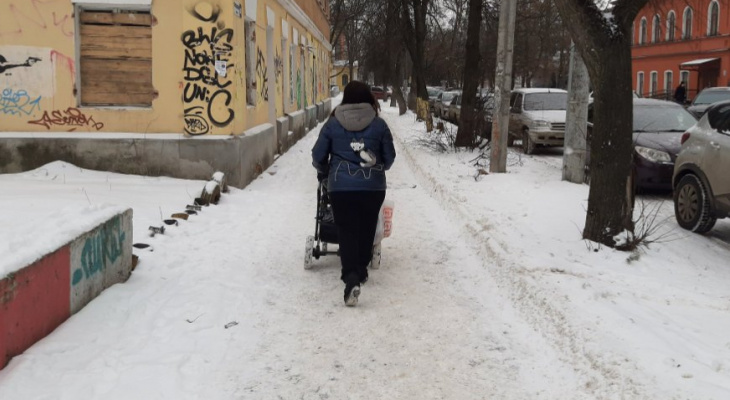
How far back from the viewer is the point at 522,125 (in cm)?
1778

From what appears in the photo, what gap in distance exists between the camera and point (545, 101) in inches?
727

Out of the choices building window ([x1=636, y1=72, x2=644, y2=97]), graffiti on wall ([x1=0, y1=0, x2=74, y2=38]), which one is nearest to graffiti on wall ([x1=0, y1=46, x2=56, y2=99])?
graffiti on wall ([x1=0, y1=0, x2=74, y2=38])

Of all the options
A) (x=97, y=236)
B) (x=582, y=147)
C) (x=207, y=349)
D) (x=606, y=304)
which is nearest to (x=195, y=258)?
(x=97, y=236)

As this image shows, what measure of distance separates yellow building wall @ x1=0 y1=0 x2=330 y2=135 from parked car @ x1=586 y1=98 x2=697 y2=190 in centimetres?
570

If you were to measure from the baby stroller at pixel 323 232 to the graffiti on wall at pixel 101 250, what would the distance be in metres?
1.66

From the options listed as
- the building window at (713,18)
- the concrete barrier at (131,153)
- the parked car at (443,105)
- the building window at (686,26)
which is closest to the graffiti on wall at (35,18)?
the concrete barrier at (131,153)

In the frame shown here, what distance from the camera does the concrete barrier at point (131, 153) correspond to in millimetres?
10719

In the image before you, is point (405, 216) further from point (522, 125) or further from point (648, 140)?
point (522, 125)

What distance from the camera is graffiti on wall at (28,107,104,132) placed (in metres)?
10.8

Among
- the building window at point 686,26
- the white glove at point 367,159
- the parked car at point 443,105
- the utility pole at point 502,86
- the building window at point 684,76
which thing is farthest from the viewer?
the building window at point 684,76

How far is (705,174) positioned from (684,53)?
40635 millimetres

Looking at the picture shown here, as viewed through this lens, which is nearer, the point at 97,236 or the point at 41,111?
the point at 97,236

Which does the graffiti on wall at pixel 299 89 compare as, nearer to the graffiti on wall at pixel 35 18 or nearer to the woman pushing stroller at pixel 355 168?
the graffiti on wall at pixel 35 18

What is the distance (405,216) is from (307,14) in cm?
1626
